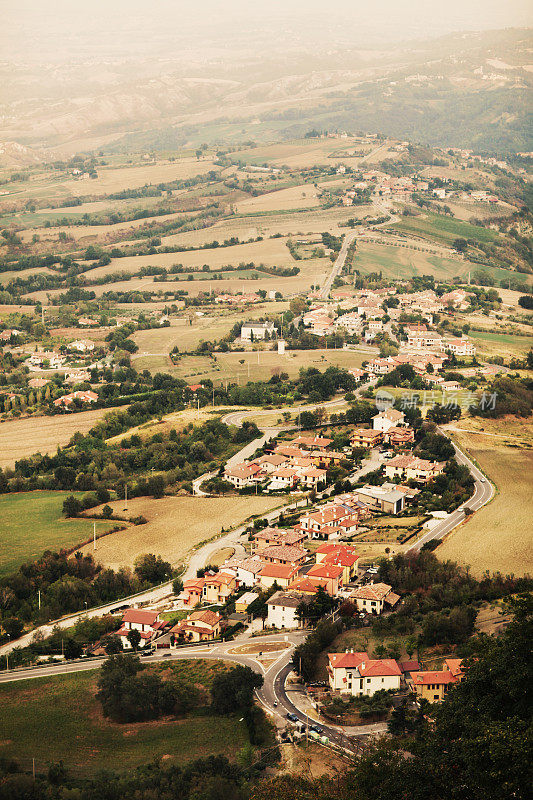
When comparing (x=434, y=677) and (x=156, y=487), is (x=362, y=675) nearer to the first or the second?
(x=434, y=677)

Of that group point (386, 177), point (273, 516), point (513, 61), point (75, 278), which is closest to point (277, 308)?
point (75, 278)

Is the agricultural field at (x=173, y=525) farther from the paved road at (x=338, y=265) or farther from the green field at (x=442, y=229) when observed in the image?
the green field at (x=442, y=229)

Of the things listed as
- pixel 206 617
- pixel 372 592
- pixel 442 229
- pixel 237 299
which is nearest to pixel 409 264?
pixel 442 229

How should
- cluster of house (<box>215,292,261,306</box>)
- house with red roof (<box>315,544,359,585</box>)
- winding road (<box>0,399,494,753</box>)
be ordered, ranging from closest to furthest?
winding road (<box>0,399,494,753</box>) → house with red roof (<box>315,544,359,585</box>) → cluster of house (<box>215,292,261,306</box>)

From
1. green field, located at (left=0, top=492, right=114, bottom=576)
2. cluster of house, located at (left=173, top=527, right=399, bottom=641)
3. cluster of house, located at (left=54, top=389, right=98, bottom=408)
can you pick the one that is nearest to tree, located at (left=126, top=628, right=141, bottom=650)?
cluster of house, located at (left=173, top=527, right=399, bottom=641)

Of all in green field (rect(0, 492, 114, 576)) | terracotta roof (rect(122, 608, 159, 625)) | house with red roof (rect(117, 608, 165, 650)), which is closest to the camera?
house with red roof (rect(117, 608, 165, 650))

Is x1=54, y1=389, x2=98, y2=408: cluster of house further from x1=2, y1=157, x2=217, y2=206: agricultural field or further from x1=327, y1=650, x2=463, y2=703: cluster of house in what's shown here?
x1=2, y1=157, x2=217, y2=206: agricultural field
